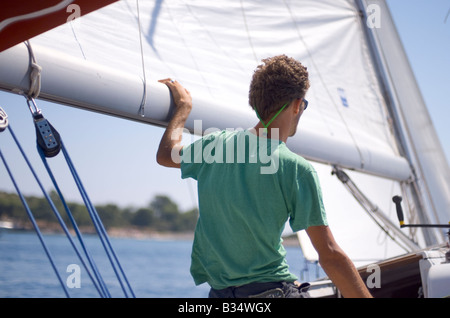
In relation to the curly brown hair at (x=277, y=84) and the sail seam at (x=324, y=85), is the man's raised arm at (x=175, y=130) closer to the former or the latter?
the curly brown hair at (x=277, y=84)

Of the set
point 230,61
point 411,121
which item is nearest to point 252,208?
point 230,61

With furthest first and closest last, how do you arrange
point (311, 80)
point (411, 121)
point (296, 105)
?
point (411, 121)
point (311, 80)
point (296, 105)

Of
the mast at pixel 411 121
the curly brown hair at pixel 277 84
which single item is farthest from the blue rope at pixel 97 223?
the mast at pixel 411 121

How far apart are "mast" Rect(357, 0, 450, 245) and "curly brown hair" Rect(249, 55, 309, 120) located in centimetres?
238

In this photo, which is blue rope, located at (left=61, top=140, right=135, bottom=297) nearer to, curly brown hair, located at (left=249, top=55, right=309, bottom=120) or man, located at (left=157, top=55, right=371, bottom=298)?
man, located at (left=157, top=55, right=371, bottom=298)

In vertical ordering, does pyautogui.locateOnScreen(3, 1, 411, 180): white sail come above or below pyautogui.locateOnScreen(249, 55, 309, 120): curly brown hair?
above

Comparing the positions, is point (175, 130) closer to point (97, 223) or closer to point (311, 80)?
point (97, 223)

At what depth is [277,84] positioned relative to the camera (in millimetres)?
1388

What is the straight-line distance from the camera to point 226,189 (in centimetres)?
134

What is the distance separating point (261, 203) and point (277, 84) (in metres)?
0.28

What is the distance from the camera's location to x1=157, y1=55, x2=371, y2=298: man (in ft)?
4.14

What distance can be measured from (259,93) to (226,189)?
0.81 ft

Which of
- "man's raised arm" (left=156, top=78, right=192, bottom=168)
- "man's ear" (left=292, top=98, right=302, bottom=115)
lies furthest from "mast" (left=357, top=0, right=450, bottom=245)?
"man's ear" (left=292, top=98, right=302, bottom=115)
